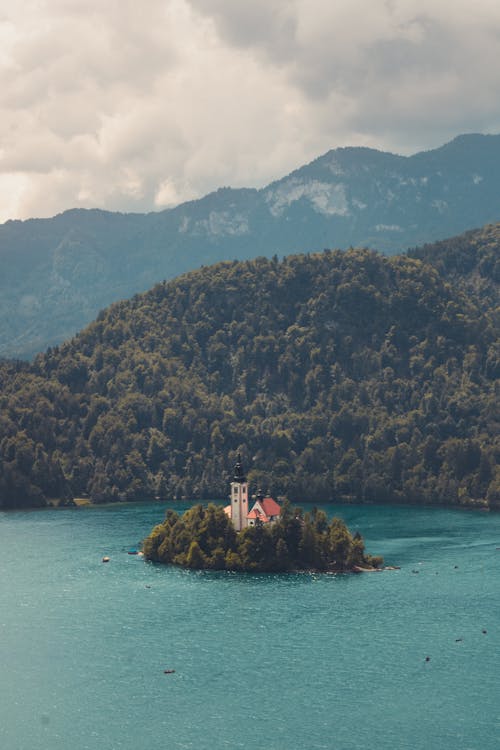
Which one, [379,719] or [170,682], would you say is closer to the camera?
[379,719]

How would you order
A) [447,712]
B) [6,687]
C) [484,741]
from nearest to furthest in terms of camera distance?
[484,741] → [447,712] → [6,687]

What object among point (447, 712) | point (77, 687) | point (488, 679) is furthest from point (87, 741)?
point (488, 679)

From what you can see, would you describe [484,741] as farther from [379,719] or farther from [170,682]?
[170,682]

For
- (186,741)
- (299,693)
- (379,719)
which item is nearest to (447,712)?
(379,719)

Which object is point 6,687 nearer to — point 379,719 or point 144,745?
point 144,745

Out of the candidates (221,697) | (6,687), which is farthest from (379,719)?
(6,687)

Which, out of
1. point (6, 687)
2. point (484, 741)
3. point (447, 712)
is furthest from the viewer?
point (6, 687)

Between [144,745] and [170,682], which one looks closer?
[144,745]
